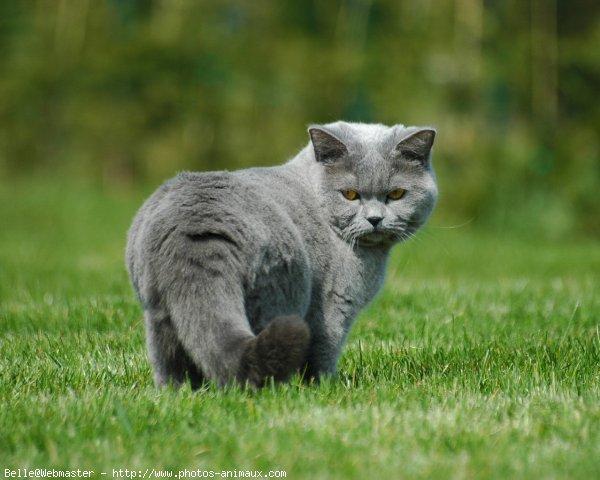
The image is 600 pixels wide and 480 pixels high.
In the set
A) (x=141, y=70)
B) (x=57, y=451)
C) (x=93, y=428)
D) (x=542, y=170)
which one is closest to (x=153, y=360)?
(x=93, y=428)

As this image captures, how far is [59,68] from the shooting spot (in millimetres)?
13555

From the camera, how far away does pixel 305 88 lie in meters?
12.6

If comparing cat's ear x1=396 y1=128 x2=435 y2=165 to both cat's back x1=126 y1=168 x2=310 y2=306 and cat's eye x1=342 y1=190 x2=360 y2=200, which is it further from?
cat's back x1=126 y1=168 x2=310 y2=306

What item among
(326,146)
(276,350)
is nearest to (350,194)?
(326,146)

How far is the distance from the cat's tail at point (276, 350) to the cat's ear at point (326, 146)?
3.29 ft

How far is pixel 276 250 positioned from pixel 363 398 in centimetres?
54

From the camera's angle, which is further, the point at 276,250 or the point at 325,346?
the point at 325,346

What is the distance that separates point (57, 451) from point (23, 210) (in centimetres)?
1020

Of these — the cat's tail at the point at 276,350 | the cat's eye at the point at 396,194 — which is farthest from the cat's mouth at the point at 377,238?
the cat's tail at the point at 276,350

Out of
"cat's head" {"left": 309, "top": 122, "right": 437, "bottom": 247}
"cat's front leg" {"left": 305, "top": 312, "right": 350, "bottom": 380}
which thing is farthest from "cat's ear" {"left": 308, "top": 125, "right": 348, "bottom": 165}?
"cat's front leg" {"left": 305, "top": 312, "right": 350, "bottom": 380}

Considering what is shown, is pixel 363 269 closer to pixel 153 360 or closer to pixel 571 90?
pixel 153 360

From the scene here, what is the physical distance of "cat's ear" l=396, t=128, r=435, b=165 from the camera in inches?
125

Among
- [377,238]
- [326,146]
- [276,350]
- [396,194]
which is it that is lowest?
[276,350]

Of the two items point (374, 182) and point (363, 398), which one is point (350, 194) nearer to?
point (374, 182)
